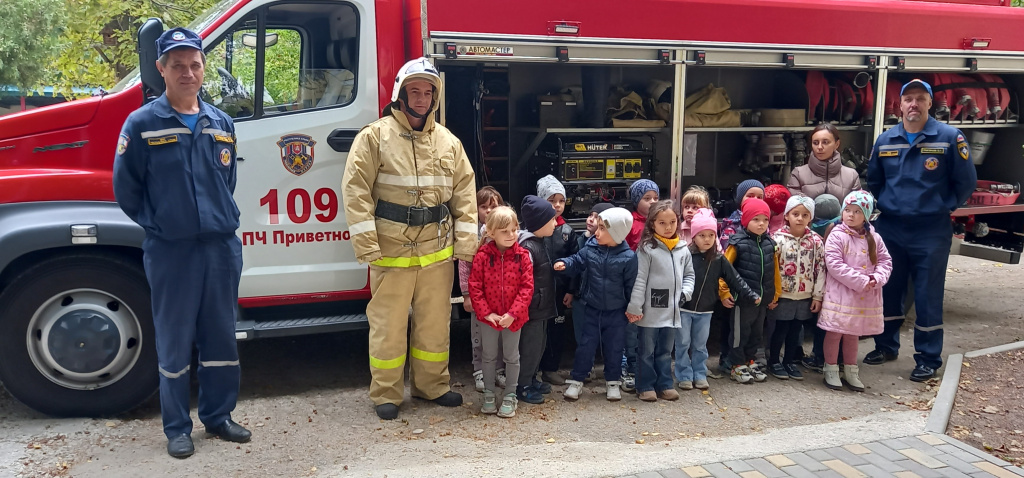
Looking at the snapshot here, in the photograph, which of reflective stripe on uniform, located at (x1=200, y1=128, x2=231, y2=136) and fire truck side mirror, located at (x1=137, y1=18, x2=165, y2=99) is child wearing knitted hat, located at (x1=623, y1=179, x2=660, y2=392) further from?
fire truck side mirror, located at (x1=137, y1=18, x2=165, y2=99)

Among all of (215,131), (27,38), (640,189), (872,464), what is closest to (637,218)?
(640,189)

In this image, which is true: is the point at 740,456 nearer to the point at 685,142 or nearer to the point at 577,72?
the point at 685,142

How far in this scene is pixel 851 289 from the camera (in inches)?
206

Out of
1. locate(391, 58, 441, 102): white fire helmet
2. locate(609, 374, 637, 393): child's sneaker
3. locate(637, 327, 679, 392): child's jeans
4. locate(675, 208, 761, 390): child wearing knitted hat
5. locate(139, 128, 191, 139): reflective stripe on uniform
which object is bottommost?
locate(609, 374, 637, 393): child's sneaker

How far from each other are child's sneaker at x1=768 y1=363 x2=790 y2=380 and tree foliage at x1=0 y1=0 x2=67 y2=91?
13370mm

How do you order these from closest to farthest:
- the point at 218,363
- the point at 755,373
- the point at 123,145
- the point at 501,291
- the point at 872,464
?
the point at 123,145 → the point at 872,464 → the point at 218,363 → the point at 501,291 → the point at 755,373

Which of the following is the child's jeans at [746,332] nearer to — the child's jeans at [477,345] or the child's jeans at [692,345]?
the child's jeans at [692,345]

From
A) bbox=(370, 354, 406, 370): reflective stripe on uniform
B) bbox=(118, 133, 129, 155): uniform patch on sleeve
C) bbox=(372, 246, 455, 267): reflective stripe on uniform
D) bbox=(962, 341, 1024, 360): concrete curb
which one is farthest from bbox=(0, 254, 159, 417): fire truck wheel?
bbox=(962, 341, 1024, 360): concrete curb

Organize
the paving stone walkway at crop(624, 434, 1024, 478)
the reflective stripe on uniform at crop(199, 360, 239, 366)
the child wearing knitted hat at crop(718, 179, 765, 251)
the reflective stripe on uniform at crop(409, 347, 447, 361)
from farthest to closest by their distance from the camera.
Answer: the child wearing knitted hat at crop(718, 179, 765, 251) → the reflective stripe on uniform at crop(409, 347, 447, 361) → the reflective stripe on uniform at crop(199, 360, 239, 366) → the paving stone walkway at crop(624, 434, 1024, 478)

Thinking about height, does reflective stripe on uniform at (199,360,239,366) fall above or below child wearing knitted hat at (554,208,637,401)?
below

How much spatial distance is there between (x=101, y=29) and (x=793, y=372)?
1082 centimetres

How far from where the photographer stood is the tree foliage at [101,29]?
1044cm

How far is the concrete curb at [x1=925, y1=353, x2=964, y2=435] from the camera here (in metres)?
4.43

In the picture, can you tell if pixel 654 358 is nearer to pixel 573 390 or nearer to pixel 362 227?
pixel 573 390
